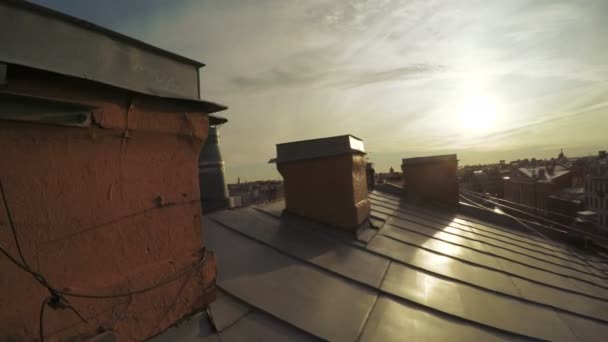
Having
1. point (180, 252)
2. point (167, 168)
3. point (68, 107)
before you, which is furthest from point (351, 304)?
point (68, 107)

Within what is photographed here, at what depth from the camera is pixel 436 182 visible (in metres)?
12.1

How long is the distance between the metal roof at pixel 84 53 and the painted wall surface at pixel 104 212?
3.7 inches

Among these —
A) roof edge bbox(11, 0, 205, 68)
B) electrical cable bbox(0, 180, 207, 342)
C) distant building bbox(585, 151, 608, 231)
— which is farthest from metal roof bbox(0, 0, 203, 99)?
distant building bbox(585, 151, 608, 231)

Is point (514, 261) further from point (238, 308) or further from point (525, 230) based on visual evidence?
point (238, 308)

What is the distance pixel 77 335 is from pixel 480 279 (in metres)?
A: 5.23

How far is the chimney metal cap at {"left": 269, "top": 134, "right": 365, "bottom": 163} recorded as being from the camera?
19.3 feet

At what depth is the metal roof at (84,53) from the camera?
5.96 ft

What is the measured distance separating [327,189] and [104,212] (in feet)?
13.9

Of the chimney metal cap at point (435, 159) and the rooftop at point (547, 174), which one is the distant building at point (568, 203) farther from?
the chimney metal cap at point (435, 159)

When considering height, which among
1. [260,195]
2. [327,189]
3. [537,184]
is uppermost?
[327,189]

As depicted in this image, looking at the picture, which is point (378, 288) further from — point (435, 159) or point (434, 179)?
point (435, 159)

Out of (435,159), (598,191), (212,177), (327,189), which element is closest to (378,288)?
(327,189)

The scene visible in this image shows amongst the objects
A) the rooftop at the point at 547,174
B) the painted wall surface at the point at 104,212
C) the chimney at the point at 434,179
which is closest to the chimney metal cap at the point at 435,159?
the chimney at the point at 434,179

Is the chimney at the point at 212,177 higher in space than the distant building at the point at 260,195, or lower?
higher
